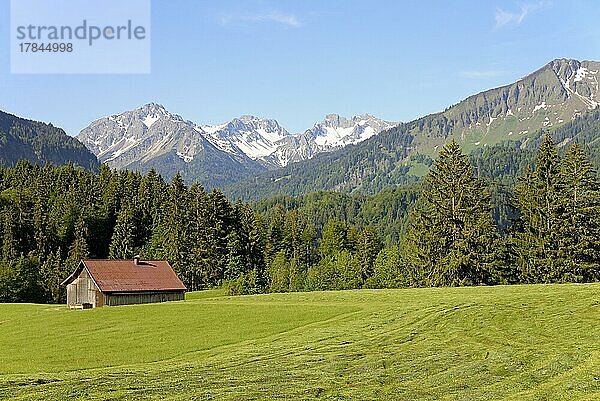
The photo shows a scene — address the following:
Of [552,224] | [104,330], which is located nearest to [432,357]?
[104,330]

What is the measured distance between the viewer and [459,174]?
234 feet

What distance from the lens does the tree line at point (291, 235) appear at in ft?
220

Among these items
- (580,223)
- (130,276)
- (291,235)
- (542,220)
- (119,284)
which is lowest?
(119,284)

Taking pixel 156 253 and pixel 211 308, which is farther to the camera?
pixel 156 253

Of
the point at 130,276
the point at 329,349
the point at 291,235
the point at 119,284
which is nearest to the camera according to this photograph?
the point at 329,349

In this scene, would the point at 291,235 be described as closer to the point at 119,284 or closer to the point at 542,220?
the point at 119,284

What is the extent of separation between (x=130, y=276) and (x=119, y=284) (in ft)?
6.92

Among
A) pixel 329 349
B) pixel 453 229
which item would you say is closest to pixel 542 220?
pixel 453 229

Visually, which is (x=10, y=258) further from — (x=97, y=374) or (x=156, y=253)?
(x=97, y=374)

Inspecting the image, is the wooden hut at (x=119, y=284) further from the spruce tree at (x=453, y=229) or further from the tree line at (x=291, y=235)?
the spruce tree at (x=453, y=229)

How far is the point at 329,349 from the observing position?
Answer: 28.8 m

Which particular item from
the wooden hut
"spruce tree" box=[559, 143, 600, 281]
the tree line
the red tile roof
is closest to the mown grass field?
"spruce tree" box=[559, 143, 600, 281]

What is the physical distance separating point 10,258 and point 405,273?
2563 inches

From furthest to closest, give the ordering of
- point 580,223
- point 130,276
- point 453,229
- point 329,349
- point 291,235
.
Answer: point 291,235, point 130,276, point 453,229, point 580,223, point 329,349
